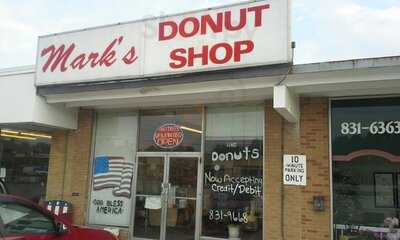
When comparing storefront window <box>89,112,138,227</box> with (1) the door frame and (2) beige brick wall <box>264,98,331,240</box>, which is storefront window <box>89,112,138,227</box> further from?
(2) beige brick wall <box>264,98,331,240</box>

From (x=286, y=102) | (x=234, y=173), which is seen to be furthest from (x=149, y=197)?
(x=286, y=102)

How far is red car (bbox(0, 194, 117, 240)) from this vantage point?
20.0 feet

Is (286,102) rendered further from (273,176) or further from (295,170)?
(273,176)

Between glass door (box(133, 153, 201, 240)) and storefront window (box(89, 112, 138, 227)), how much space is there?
1.08 feet

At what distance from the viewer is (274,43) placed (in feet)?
29.7

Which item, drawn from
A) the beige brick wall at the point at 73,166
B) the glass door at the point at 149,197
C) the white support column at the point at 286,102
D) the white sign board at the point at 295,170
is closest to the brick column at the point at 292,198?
the white sign board at the point at 295,170

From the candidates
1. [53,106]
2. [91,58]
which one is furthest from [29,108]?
[91,58]

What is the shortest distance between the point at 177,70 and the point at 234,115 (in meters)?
1.87

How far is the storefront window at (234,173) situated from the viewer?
1038 centimetres

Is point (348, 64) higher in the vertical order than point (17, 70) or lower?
lower

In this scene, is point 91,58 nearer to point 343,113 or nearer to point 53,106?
point 53,106

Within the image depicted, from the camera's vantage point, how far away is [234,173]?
1066 cm

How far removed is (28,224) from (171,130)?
5508 millimetres

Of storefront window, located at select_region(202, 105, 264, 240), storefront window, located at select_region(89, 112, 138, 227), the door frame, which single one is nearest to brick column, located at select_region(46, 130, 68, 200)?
storefront window, located at select_region(89, 112, 138, 227)
